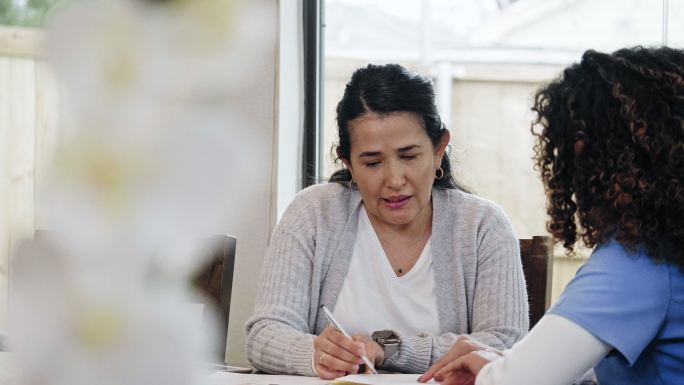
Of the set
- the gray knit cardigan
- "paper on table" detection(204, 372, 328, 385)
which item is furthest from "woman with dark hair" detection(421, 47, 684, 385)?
the gray knit cardigan

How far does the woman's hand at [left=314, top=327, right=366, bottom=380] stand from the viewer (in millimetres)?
1424

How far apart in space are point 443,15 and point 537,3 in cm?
28

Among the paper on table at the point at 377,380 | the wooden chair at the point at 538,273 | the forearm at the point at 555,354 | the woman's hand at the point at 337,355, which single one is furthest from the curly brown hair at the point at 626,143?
the wooden chair at the point at 538,273

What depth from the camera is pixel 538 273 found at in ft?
6.03

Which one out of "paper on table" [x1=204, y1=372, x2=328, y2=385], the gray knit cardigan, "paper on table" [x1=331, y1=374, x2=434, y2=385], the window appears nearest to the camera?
"paper on table" [x1=331, y1=374, x2=434, y2=385]

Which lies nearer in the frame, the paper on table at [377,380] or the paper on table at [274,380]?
the paper on table at [377,380]

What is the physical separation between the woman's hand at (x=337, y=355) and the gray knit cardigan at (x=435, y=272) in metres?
0.15

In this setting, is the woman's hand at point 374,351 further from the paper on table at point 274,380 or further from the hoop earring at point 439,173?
the hoop earring at point 439,173

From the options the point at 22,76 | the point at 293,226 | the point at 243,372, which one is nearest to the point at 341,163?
the point at 293,226

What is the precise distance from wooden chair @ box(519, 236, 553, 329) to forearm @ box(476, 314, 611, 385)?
80 centimetres

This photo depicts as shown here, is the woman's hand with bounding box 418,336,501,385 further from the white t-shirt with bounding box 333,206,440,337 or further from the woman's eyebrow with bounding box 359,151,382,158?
the woman's eyebrow with bounding box 359,151,382,158

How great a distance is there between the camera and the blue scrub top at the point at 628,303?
3.26 feet

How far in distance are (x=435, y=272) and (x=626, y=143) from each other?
2.42 ft

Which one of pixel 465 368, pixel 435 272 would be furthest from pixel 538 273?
pixel 465 368
